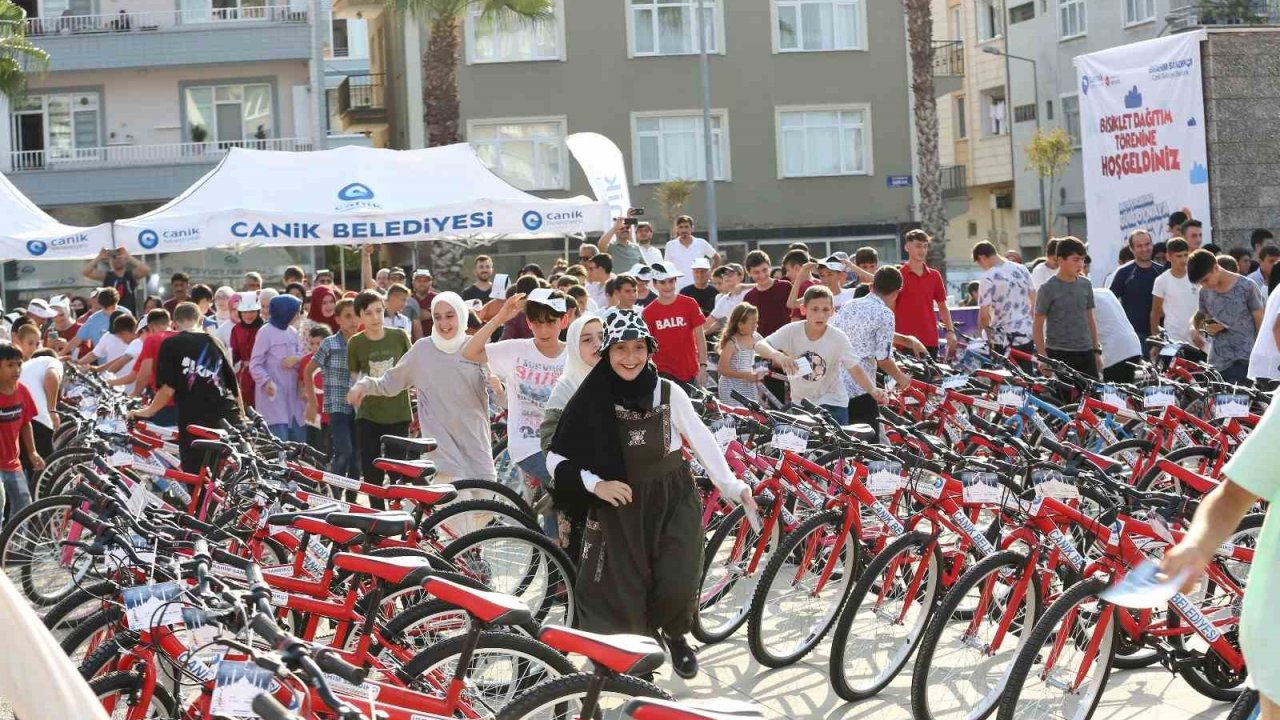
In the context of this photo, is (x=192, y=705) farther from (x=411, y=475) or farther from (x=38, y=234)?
(x=38, y=234)

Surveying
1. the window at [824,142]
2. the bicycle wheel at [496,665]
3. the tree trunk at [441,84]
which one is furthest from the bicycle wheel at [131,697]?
the window at [824,142]

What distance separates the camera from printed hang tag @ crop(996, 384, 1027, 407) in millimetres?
11266

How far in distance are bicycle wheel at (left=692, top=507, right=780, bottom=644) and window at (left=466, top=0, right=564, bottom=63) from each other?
3044cm

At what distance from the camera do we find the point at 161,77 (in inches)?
1561

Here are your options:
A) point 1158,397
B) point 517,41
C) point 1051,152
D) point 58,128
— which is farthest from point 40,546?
point 1051,152

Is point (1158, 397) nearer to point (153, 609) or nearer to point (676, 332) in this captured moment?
point (676, 332)

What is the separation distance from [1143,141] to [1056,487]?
13.1 metres

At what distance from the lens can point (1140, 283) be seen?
15625 mm

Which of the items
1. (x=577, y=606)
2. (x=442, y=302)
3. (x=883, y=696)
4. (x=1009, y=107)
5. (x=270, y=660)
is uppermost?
(x=1009, y=107)

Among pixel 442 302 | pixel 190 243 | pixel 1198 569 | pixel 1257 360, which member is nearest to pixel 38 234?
pixel 190 243

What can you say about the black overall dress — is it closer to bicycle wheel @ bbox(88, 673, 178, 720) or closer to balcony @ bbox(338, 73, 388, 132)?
bicycle wheel @ bbox(88, 673, 178, 720)

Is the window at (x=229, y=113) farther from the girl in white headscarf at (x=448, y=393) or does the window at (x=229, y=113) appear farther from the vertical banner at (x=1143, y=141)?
the girl in white headscarf at (x=448, y=393)

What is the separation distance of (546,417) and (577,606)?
1.05m

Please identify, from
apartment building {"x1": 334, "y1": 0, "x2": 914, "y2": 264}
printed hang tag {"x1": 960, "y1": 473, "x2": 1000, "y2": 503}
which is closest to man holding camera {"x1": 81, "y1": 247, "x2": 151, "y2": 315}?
printed hang tag {"x1": 960, "y1": 473, "x2": 1000, "y2": 503}
